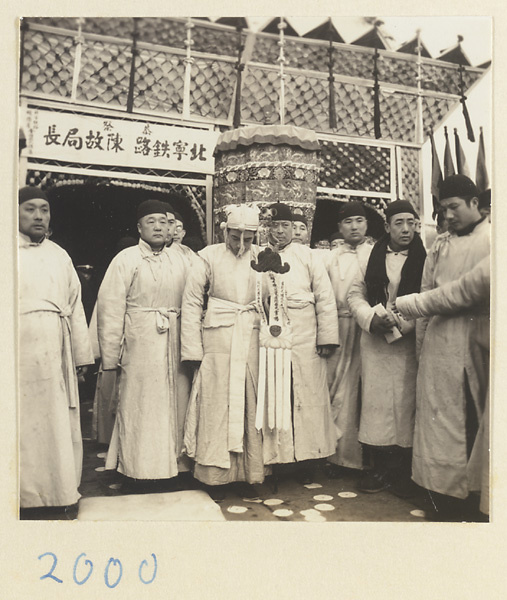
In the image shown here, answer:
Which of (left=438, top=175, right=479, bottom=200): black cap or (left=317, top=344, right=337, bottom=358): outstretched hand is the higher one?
(left=438, top=175, right=479, bottom=200): black cap

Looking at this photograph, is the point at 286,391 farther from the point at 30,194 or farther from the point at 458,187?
the point at 30,194

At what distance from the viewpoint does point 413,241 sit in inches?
117

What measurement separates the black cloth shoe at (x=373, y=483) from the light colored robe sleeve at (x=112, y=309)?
1.45 meters

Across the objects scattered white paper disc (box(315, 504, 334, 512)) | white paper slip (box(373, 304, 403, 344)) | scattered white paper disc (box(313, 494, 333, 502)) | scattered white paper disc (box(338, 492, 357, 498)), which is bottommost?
scattered white paper disc (box(315, 504, 334, 512))

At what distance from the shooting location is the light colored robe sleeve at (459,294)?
254 cm

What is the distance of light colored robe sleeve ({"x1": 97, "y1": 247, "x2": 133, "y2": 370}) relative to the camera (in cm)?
298

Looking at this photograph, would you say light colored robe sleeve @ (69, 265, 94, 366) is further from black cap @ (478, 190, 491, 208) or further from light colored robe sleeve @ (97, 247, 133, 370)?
black cap @ (478, 190, 491, 208)

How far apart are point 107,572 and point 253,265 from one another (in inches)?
62.9

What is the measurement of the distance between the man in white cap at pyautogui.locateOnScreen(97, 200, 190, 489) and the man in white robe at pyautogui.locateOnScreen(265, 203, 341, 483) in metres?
0.59

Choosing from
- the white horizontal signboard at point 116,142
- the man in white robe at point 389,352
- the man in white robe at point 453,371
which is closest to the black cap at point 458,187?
the man in white robe at point 453,371

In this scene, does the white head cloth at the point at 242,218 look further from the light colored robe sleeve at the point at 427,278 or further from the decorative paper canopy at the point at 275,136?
the light colored robe sleeve at the point at 427,278

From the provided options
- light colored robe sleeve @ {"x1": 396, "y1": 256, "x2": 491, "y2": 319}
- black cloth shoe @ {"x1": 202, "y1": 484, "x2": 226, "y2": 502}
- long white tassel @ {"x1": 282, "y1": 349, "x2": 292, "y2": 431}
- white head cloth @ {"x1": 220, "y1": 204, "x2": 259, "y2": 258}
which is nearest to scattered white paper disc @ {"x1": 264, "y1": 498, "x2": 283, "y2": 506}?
black cloth shoe @ {"x1": 202, "y1": 484, "x2": 226, "y2": 502}

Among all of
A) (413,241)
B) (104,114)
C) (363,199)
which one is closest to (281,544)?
(413,241)

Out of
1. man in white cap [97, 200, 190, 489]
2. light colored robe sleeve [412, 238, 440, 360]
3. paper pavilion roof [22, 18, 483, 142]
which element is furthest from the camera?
man in white cap [97, 200, 190, 489]
